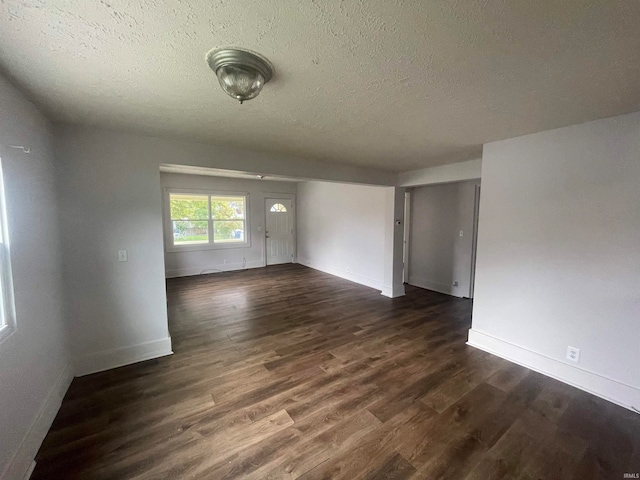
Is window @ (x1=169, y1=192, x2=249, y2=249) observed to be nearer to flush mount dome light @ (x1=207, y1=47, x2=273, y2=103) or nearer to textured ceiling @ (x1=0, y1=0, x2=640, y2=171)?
textured ceiling @ (x1=0, y1=0, x2=640, y2=171)

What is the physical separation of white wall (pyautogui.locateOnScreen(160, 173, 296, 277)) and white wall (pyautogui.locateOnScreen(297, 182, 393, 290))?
1.01 meters

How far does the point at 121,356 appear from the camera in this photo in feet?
8.45

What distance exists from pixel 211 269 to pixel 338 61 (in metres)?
6.29

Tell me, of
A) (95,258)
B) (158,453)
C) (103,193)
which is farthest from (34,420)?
(103,193)

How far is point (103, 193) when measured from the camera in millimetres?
2426

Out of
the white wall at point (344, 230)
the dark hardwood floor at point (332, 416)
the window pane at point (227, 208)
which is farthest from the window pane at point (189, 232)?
the dark hardwood floor at point (332, 416)

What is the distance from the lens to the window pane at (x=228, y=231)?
264 inches

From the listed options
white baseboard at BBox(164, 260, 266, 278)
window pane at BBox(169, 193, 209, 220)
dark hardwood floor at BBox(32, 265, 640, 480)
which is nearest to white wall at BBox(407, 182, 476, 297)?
dark hardwood floor at BBox(32, 265, 640, 480)

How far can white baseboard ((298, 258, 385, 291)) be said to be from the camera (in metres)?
5.36

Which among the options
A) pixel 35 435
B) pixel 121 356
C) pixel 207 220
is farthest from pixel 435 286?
pixel 207 220

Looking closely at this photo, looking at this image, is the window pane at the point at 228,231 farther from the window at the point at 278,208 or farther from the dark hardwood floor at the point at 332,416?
the dark hardwood floor at the point at 332,416

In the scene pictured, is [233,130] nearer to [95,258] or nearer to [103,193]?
[103,193]

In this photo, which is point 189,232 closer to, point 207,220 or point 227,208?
point 207,220

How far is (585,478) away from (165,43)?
323 cm
